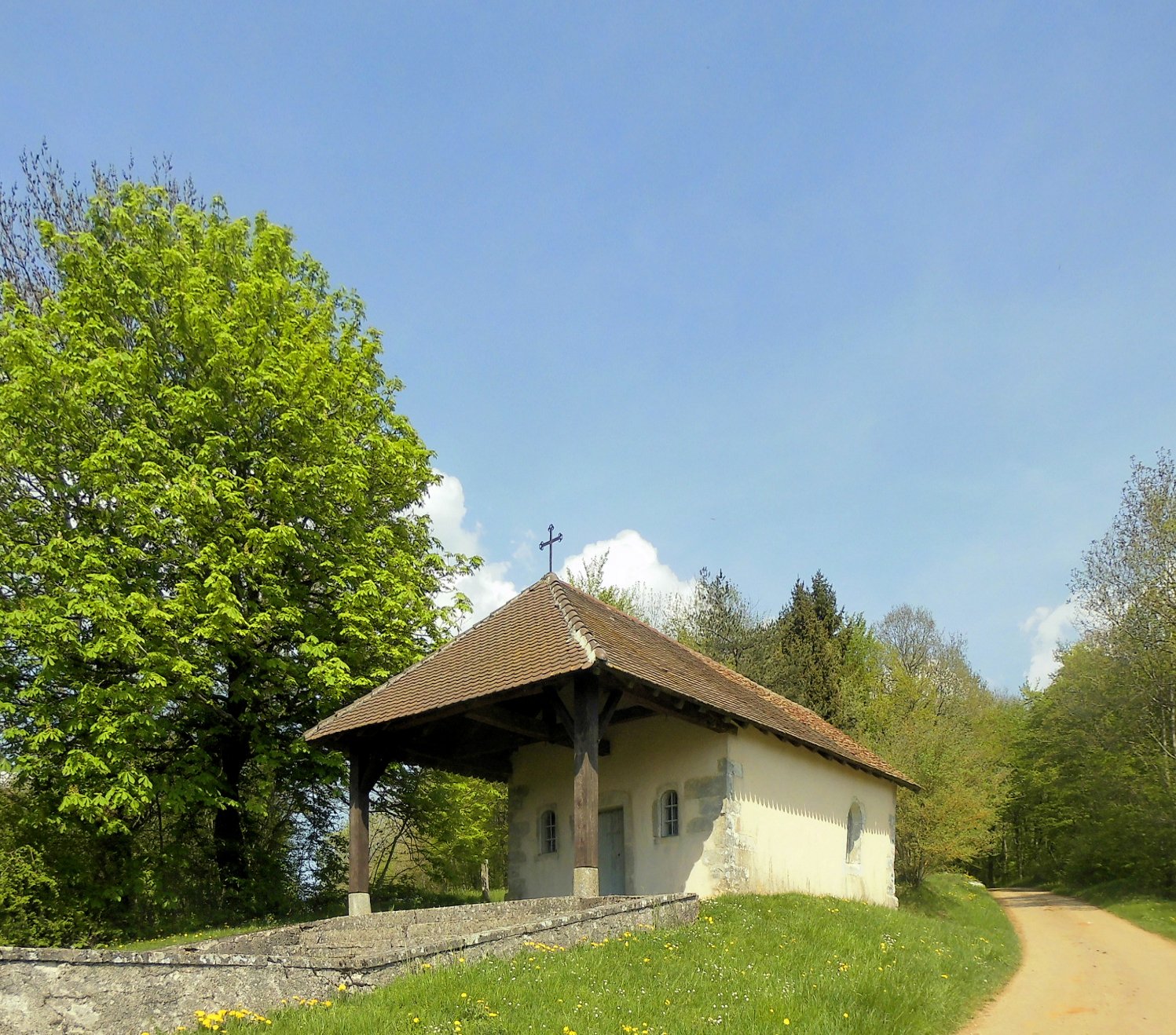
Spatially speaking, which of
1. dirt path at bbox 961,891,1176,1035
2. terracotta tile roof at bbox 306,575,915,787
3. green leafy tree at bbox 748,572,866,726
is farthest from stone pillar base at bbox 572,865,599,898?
green leafy tree at bbox 748,572,866,726

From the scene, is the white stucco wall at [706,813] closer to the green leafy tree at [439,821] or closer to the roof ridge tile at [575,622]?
the roof ridge tile at [575,622]

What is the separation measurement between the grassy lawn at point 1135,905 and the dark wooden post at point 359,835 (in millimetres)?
15360

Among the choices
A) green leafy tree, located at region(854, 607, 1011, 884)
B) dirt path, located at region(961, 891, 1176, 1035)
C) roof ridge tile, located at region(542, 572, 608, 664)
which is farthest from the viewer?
green leafy tree, located at region(854, 607, 1011, 884)

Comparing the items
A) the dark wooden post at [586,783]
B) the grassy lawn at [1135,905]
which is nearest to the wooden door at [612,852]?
the dark wooden post at [586,783]

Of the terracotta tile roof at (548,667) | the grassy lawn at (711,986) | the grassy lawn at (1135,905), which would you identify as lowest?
the grassy lawn at (1135,905)

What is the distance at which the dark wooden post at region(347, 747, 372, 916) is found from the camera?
13.4 m

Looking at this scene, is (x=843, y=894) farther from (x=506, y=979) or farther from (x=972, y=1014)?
(x=506, y=979)

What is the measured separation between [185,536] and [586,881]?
814 centimetres

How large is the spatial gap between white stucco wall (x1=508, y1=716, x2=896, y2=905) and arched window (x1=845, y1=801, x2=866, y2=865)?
12 centimetres

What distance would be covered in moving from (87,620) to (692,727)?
9.34m

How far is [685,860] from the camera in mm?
13633

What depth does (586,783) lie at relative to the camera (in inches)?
446

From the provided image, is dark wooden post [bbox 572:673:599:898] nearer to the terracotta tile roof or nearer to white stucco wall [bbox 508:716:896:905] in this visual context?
the terracotta tile roof

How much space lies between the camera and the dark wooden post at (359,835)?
44.1ft
